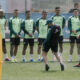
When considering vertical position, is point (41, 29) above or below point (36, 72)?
above

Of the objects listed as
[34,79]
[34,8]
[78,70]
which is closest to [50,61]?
[78,70]

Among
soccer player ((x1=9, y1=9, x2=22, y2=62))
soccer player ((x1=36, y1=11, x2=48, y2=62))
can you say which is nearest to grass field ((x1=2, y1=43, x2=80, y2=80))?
soccer player ((x1=9, y1=9, x2=22, y2=62))

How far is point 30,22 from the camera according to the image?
18719mm

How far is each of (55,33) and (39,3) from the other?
3156cm

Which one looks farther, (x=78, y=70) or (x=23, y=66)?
(x=23, y=66)

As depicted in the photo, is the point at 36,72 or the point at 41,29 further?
the point at 41,29

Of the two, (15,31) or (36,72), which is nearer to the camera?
(36,72)

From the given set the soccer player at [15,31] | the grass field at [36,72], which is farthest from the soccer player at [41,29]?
the grass field at [36,72]

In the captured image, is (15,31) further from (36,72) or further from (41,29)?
(36,72)

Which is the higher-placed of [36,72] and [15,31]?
[15,31]

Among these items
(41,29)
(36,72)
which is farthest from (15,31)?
(36,72)

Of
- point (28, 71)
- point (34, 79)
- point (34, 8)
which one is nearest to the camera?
point (34, 79)

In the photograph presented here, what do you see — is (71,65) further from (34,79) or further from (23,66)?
(34,79)

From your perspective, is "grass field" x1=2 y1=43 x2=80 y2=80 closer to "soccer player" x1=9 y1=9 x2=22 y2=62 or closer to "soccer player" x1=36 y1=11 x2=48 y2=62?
"soccer player" x1=9 y1=9 x2=22 y2=62
